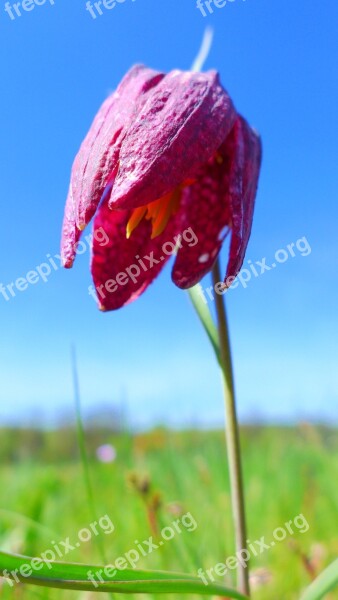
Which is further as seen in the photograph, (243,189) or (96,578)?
(243,189)

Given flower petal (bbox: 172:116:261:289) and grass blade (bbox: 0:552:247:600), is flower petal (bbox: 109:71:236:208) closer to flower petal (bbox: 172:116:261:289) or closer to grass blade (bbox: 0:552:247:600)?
flower petal (bbox: 172:116:261:289)

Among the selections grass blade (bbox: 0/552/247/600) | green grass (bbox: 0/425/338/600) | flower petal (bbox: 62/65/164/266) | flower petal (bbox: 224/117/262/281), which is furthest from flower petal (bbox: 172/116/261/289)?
green grass (bbox: 0/425/338/600)

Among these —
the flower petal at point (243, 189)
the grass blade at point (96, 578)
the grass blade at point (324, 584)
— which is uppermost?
the flower petal at point (243, 189)

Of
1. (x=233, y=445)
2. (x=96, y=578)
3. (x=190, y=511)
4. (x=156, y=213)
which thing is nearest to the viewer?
(x=96, y=578)

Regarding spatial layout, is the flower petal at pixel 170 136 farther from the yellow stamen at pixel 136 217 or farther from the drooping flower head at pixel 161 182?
the yellow stamen at pixel 136 217

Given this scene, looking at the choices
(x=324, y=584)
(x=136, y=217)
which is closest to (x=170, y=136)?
(x=136, y=217)

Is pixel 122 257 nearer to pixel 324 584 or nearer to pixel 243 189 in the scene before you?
pixel 243 189

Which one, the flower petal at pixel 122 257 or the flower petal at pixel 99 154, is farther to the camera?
the flower petal at pixel 122 257

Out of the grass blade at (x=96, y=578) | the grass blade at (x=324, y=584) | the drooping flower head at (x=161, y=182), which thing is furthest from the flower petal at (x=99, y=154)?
the grass blade at (x=324, y=584)
